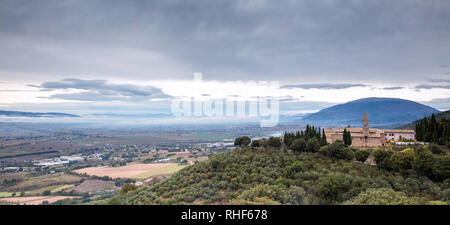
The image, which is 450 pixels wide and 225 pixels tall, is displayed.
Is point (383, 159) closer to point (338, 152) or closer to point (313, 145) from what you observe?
point (338, 152)

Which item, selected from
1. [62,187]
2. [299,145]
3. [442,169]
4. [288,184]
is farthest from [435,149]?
[62,187]

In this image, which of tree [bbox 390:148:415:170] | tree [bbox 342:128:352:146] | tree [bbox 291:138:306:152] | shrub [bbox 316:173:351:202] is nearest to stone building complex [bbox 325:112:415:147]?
tree [bbox 342:128:352:146]

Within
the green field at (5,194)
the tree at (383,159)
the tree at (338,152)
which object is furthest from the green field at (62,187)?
the tree at (383,159)

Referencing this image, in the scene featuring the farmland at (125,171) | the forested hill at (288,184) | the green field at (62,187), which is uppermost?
the forested hill at (288,184)

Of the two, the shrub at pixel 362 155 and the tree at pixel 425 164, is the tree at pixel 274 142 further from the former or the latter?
the tree at pixel 425 164

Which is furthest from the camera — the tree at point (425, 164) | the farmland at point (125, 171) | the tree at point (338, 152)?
the farmland at point (125, 171)

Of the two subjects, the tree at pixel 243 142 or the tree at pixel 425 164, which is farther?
the tree at pixel 243 142

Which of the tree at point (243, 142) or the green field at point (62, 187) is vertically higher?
the tree at point (243, 142)

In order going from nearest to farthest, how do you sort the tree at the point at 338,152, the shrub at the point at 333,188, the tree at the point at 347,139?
the shrub at the point at 333,188
the tree at the point at 338,152
the tree at the point at 347,139

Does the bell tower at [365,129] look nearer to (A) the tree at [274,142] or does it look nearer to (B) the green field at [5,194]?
(A) the tree at [274,142]

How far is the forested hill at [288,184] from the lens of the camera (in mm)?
11313

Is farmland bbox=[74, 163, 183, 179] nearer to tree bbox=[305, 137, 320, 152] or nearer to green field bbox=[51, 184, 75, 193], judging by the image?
green field bbox=[51, 184, 75, 193]

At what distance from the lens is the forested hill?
11.3 meters
